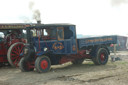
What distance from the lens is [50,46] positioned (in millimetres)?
8062

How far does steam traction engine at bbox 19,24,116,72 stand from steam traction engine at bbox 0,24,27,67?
1.42 meters

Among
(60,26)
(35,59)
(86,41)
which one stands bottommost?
(35,59)

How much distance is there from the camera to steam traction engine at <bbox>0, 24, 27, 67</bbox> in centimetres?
958

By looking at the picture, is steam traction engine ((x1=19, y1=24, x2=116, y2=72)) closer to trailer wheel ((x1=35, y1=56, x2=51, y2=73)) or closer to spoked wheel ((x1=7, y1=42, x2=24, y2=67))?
trailer wheel ((x1=35, y1=56, x2=51, y2=73))

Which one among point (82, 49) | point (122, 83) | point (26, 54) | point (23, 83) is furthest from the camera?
point (82, 49)

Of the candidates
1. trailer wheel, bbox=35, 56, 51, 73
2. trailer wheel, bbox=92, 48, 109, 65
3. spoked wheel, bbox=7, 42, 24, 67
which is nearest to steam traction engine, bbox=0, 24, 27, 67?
spoked wheel, bbox=7, 42, 24, 67

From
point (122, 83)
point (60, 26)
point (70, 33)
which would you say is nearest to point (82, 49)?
point (70, 33)

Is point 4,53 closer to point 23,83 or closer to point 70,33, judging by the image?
point 70,33

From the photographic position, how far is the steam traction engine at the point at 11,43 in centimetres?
958

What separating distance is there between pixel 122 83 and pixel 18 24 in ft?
21.7

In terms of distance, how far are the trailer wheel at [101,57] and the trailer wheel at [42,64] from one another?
2722 mm

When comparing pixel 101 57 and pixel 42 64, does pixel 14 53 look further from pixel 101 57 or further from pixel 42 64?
pixel 101 57

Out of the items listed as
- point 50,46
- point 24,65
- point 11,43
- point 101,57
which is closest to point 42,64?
point 50,46

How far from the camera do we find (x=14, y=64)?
9.51 m
